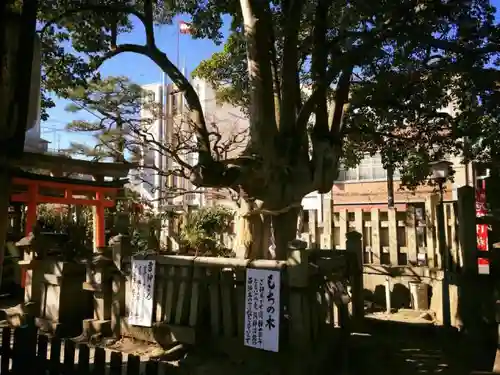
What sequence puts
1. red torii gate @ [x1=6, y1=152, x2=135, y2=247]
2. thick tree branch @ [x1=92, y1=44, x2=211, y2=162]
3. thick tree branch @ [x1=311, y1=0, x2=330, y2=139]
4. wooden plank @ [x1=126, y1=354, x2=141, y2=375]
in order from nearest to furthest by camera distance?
wooden plank @ [x1=126, y1=354, x2=141, y2=375]
thick tree branch @ [x1=92, y1=44, x2=211, y2=162]
thick tree branch @ [x1=311, y1=0, x2=330, y2=139]
red torii gate @ [x1=6, y1=152, x2=135, y2=247]

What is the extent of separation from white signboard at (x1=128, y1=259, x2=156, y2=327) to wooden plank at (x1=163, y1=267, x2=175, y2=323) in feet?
0.69

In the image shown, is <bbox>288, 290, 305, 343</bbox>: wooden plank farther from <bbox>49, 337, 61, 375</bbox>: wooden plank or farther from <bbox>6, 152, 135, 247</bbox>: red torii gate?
<bbox>6, 152, 135, 247</bbox>: red torii gate

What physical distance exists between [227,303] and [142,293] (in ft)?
4.35

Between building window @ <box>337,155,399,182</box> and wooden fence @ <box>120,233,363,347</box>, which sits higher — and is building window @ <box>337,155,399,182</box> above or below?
above

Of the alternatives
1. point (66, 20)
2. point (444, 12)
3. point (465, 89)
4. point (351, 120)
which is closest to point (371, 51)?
point (444, 12)

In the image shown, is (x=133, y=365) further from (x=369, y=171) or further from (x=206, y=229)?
(x=369, y=171)

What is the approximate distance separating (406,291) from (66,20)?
8.87 m

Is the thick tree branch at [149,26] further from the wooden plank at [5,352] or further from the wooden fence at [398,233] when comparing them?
the wooden fence at [398,233]

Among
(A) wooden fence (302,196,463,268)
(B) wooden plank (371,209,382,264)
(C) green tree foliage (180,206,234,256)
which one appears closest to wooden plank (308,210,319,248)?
(A) wooden fence (302,196,463,268)

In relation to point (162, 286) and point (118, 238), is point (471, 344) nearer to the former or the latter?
point (162, 286)

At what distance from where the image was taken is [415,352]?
6488mm

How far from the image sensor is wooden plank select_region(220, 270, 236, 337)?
527 centimetres

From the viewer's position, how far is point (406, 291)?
32.1ft

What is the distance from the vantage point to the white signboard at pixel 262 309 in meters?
4.79
